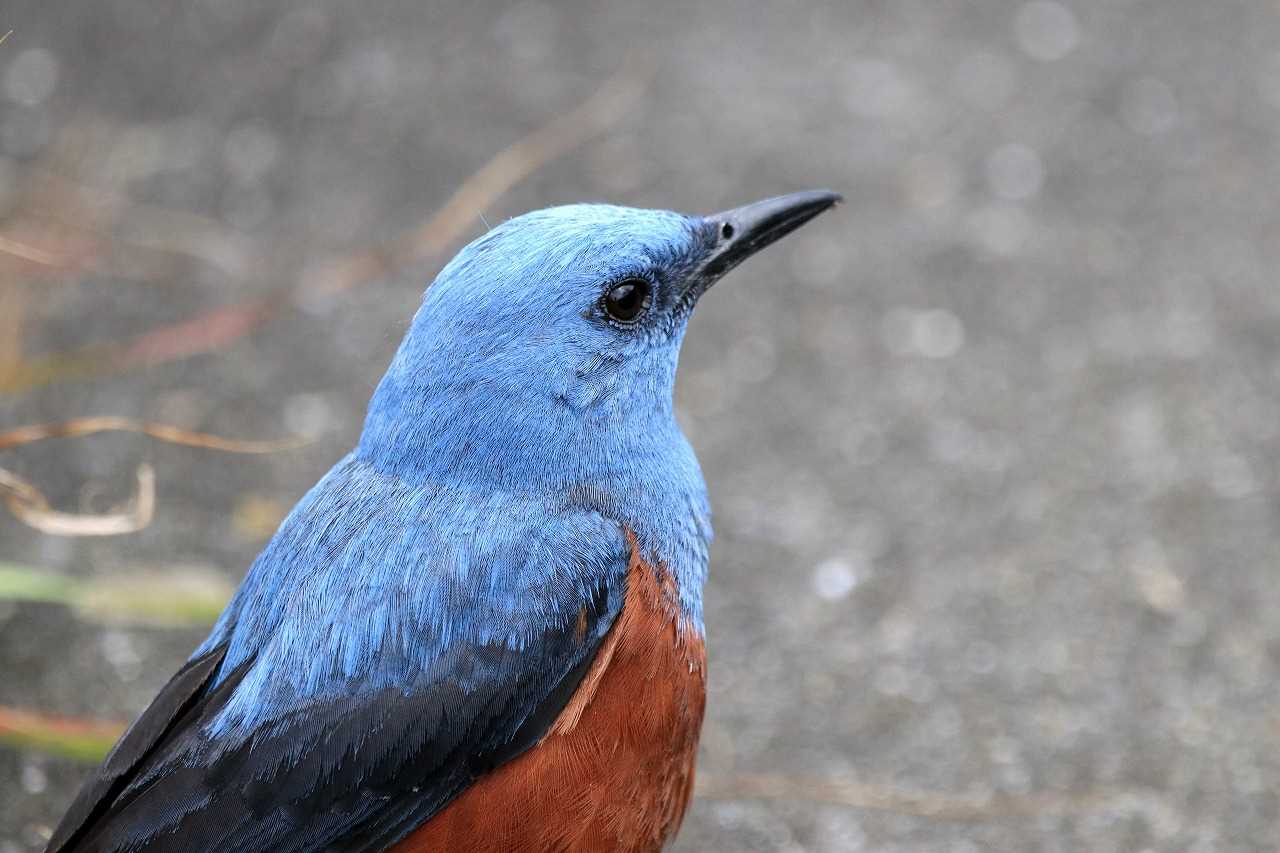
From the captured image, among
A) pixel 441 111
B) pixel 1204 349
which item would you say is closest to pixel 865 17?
pixel 441 111

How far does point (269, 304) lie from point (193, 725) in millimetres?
1713

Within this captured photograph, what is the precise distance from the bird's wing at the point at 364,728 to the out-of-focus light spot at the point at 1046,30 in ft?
14.7

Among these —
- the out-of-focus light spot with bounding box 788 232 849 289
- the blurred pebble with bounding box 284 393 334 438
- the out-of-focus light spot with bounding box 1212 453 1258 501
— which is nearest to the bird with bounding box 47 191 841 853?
the blurred pebble with bounding box 284 393 334 438

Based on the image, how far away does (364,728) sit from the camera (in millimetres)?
2658

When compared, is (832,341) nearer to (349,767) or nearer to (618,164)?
(618,164)

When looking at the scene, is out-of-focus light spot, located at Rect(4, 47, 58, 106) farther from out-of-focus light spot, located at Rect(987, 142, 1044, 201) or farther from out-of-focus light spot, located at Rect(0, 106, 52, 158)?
out-of-focus light spot, located at Rect(987, 142, 1044, 201)

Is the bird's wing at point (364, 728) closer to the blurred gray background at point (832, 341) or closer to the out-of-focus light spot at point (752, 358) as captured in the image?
the blurred gray background at point (832, 341)

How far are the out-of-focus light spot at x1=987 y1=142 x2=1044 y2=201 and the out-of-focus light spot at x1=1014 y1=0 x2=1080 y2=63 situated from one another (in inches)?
27.6

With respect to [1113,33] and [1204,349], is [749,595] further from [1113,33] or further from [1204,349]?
[1113,33]

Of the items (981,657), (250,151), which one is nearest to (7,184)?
(250,151)

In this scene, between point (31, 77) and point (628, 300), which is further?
point (31, 77)

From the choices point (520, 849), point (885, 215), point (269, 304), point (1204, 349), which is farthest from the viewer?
point (885, 215)

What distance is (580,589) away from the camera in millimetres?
2768

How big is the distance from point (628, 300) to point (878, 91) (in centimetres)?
361
